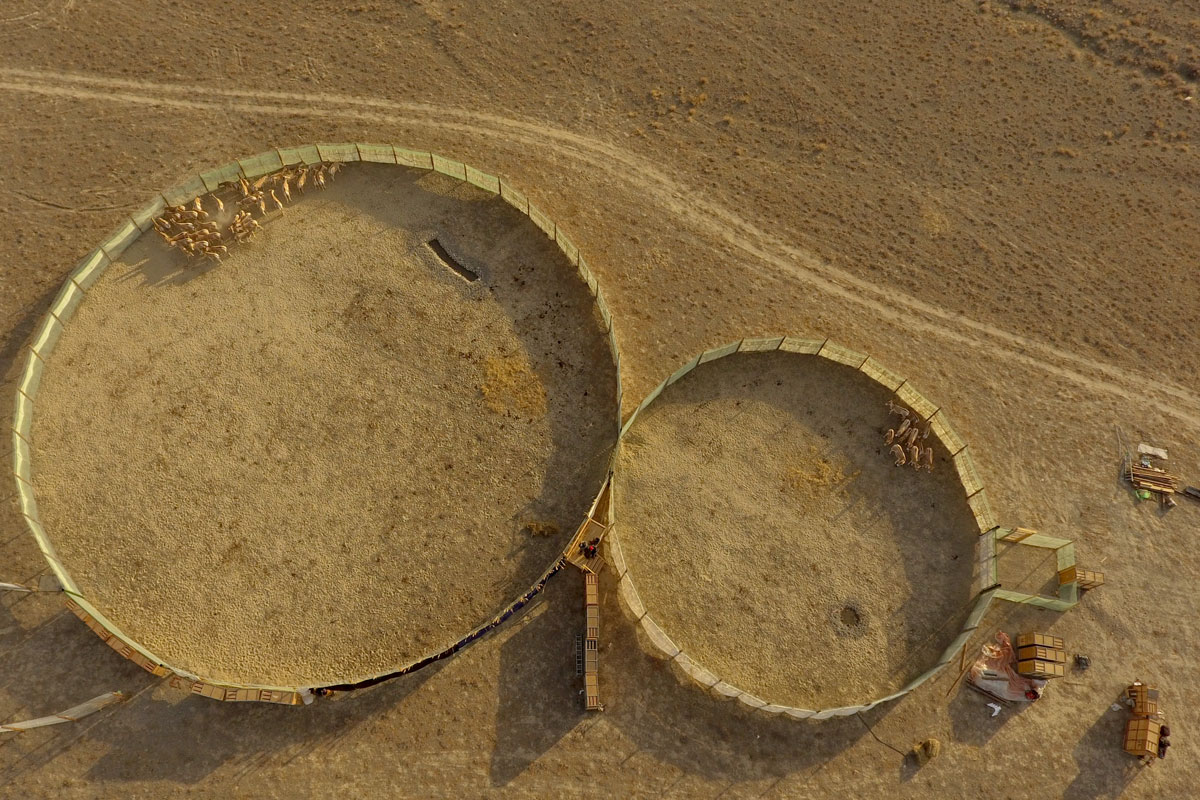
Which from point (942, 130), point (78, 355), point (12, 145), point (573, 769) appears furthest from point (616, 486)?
point (12, 145)

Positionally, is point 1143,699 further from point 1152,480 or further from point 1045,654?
point 1152,480

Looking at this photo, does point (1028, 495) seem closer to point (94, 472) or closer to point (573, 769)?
point (573, 769)

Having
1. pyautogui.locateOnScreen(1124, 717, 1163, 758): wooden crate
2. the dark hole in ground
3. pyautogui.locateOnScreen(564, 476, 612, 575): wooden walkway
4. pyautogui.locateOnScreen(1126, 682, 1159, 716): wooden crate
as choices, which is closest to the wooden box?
pyautogui.locateOnScreen(564, 476, 612, 575): wooden walkway

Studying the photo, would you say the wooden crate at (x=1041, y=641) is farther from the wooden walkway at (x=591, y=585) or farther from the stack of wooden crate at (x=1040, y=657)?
the wooden walkway at (x=591, y=585)

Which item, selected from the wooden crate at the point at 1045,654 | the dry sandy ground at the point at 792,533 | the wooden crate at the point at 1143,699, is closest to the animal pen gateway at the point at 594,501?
the dry sandy ground at the point at 792,533

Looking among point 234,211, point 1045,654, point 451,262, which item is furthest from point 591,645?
point 234,211

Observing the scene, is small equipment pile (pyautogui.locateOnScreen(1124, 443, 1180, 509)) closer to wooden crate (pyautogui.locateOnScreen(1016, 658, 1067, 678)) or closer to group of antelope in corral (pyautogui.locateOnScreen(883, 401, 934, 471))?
group of antelope in corral (pyautogui.locateOnScreen(883, 401, 934, 471))
